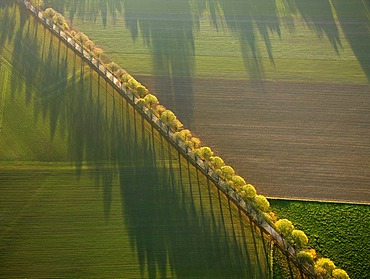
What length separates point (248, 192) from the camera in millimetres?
44875

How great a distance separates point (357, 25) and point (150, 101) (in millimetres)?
39271

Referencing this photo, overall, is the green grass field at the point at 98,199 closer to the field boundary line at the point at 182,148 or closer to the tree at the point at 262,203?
the field boundary line at the point at 182,148

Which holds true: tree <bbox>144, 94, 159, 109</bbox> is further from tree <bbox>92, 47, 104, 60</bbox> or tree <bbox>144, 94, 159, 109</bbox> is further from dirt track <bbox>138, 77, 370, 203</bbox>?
tree <bbox>92, 47, 104, 60</bbox>

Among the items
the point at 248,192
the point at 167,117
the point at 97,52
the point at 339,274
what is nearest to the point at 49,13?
the point at 97,52

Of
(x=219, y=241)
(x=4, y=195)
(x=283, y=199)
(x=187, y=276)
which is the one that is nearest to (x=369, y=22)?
(x=283, y=199)

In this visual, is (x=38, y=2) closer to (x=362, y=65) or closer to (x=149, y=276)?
(x=149, y=276)

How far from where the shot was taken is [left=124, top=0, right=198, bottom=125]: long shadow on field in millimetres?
55750

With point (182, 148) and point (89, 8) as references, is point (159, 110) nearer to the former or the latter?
point (182, 148)

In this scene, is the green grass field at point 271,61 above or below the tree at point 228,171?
above

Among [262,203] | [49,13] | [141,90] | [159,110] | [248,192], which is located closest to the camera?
[262,203]

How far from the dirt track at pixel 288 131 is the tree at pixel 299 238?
5876mm

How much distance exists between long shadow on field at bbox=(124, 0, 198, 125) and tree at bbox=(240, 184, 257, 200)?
545 inches

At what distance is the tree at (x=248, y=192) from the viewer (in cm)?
4481

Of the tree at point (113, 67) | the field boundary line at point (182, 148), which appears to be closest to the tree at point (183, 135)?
the field boundary line at point (182, 148)
